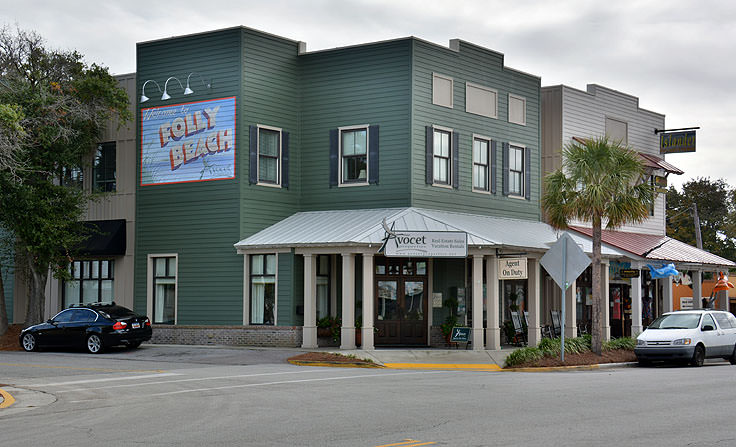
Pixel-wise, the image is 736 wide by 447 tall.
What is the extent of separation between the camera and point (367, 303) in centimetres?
2589

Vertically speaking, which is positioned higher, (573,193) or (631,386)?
(573,193)

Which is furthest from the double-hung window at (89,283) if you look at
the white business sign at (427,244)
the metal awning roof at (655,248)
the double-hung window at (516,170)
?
the metal awning roof at (655,248)

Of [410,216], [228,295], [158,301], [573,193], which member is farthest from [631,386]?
[158,301]

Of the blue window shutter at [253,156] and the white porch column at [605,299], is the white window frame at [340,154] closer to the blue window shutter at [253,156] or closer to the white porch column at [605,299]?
the blue window shutter at [253,156]

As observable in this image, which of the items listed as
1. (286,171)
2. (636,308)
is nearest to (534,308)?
(636,308)

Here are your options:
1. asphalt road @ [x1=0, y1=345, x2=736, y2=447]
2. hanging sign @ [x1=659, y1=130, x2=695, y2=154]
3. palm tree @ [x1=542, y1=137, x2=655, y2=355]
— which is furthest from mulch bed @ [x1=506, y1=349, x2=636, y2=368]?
hanging sign @ [x1=659, y1=130, x2=695, y2=154]

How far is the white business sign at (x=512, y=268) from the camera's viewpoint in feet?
86.1

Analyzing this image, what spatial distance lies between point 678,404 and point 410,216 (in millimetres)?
14239

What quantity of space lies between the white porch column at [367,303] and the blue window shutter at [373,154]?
12.4 feet

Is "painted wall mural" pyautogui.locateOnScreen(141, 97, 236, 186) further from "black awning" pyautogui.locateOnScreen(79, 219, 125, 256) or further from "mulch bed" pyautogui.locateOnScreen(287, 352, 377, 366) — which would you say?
"mulch bed" pyautogui.locateOnScreen(287, 352, 377, 366)

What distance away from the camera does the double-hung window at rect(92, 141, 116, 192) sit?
31453 mm

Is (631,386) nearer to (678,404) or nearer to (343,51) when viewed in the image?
(678,404)

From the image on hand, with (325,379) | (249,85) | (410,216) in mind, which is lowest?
(325,379)

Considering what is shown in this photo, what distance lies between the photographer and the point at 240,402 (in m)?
14.7
